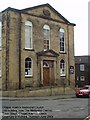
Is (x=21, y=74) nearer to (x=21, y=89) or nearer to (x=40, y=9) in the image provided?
(x=21, y=89)

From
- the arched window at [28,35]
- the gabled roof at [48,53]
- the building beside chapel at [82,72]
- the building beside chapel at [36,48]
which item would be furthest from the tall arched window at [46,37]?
the building beside chapel at [82,72]

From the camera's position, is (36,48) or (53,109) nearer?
(53,109)

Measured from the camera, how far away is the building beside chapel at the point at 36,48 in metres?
31.8

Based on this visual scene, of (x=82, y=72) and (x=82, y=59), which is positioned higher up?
(x=82, y=59)

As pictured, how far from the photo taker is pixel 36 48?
34.3 metres

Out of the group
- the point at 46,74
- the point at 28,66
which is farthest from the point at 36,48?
the point at 46,74

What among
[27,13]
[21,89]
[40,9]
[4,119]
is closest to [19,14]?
[27,13]

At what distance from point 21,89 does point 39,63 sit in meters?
4.30

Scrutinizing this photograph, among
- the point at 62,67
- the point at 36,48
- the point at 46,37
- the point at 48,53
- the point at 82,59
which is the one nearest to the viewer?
the point at 36,48

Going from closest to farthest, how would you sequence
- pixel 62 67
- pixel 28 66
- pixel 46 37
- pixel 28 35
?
1. pixel 28 66
2. pixel 28 35
3. pixel 46 37
4. pixel 62 67

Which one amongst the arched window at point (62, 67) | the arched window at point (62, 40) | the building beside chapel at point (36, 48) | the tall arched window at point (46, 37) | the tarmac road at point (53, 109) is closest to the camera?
the tarmac road at point (53, 109)

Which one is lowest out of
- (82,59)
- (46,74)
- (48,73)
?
(46,74)

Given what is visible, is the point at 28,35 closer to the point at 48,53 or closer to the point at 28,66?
the point at 48,53

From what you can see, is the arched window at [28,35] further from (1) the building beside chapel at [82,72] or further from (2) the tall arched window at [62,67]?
(1) the building beside chapel at [82,72]
